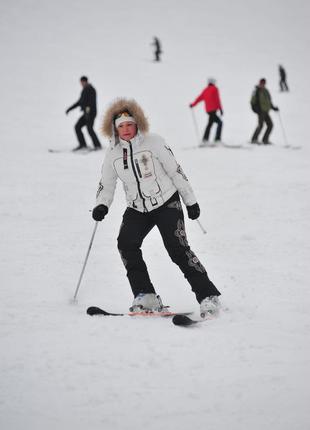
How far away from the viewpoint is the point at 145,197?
12.3ft

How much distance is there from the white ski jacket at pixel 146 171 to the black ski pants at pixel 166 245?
3.5 inches

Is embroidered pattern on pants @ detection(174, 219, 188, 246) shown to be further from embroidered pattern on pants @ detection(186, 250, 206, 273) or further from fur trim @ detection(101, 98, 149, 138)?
fur trim @ detection(101, 98, 149, 138)

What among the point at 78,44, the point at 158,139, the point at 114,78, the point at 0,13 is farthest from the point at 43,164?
the point at 0,13

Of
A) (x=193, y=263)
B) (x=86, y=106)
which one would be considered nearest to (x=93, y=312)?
(x=193, y=263)

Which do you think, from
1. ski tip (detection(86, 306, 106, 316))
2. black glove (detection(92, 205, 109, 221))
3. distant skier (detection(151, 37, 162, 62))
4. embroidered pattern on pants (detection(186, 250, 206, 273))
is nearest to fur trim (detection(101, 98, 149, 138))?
black glove (detection(92, 205, 109, 221))

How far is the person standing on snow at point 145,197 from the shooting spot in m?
3.72

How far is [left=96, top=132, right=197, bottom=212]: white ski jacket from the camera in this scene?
3.71 m

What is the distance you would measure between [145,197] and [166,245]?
0.43 m

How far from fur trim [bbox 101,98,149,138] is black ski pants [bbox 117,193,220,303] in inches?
24.7

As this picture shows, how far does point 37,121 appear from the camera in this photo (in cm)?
1453

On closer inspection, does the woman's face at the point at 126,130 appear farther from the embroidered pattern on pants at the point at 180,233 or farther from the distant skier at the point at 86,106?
the distant skier at the point at 86,106

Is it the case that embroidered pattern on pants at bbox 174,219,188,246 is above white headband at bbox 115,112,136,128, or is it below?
below

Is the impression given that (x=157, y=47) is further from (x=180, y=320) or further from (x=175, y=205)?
(x=180, y=320)

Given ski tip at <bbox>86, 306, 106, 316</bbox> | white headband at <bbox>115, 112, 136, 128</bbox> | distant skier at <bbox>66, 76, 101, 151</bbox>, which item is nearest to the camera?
ski tip at <bbox>86, 306, 106, 316</bbox>
